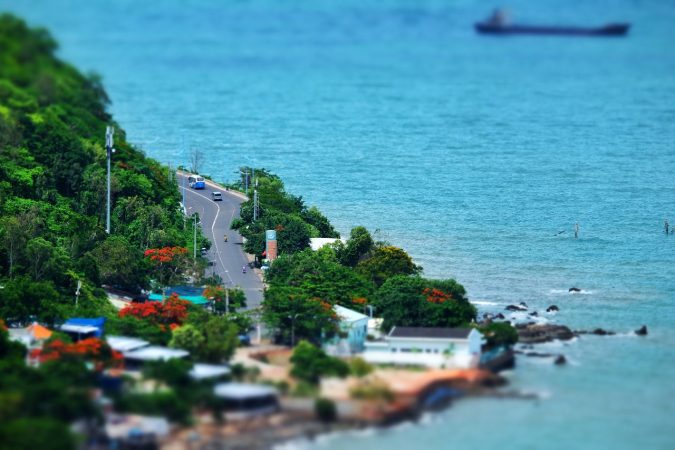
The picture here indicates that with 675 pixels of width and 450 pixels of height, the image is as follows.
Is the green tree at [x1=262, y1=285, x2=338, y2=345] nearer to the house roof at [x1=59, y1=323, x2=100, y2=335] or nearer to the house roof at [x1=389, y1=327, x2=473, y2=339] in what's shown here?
the house roof at [x1=389, y1=327, x2=473, y2=339]

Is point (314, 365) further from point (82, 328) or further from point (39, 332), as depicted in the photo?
point (39, 332)

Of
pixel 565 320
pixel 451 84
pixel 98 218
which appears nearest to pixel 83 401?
pixel 565 320

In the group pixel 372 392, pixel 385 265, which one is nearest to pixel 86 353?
pixel 372 392

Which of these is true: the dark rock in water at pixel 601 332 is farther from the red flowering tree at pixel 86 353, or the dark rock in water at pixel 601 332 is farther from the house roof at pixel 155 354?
the red flowering tree at pixel 86 353

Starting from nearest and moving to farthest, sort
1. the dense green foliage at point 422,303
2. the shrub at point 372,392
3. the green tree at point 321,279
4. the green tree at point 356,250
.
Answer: the shrub at point 372,392, the dense green foliage at point 422,303, the green tree at point 321,279, the green tree at point 356,250

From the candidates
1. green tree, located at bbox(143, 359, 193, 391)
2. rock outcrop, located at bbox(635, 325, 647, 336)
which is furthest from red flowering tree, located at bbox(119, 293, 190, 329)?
rock outcrop, located at bbox(635, 325, 647, 336)

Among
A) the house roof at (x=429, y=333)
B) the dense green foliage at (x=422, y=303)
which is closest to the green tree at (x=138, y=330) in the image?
the house roof at (x=429, y=333)
